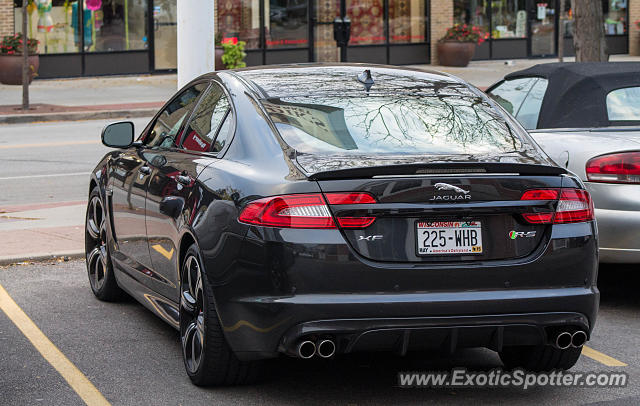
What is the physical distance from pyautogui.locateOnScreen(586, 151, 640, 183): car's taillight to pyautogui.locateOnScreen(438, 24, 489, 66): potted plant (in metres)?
27.5

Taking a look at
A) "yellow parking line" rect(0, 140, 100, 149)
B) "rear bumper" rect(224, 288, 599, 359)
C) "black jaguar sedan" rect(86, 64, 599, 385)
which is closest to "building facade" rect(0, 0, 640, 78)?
"yellow parking line" rect(0, 140, 100, 149)

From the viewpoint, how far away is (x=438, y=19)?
35.5 meters

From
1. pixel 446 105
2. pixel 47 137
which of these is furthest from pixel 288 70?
pixel 47 137

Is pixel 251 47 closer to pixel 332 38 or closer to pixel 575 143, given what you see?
pixel 332 38

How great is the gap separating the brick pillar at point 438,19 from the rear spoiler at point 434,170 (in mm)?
Result: 30652

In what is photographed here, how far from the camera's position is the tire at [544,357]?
585 cm

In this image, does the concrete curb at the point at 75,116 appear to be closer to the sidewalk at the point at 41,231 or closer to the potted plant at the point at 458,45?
the sidewalk at the point at 41,231

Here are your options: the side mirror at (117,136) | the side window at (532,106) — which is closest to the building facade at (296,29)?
the side window at (532,106)

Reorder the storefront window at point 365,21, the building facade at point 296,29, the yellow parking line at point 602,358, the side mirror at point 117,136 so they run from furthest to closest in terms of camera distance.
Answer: the storefront window at point 365,21
the building facade at point 296,29
the side mirror at point 117,136
the yellow parking line at point 602,358

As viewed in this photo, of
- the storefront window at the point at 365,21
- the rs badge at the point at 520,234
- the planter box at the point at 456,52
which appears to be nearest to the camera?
the rs badge at the point at 520,234

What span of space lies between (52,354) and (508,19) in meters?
32.4

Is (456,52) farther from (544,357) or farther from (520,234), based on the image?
(520,234)

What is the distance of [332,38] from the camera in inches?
1358

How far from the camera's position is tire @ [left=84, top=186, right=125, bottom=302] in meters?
7.66
